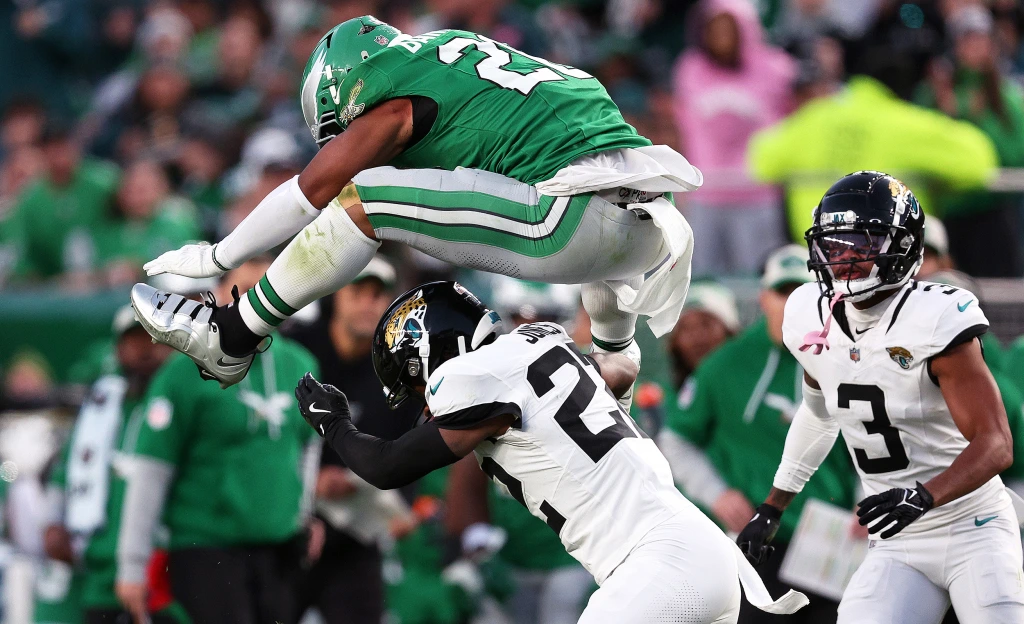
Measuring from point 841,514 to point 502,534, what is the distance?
2.06 metres

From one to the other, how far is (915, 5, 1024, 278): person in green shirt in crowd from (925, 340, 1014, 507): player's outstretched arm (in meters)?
3.83

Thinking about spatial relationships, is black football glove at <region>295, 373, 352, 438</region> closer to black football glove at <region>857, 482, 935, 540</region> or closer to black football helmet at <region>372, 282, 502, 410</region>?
black football helmet at <region>372, 282, 502, 410</region>

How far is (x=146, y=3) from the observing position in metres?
14.7

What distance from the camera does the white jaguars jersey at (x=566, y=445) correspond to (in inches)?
184

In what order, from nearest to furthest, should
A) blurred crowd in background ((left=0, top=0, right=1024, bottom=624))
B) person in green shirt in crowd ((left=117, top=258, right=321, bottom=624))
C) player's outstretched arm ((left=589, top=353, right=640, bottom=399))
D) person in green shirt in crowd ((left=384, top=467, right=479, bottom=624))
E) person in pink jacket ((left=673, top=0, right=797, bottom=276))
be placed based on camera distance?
player's outstretched arm ((left=589, top=353, right=640, bottom=399))
person in green shirt in crowd ((left=117, top=258, right=321, bottom=624))
blurred crowd in background ((left=0, top=0, right=1024, bottom=624))
person in green shirt in crowd ((left=384, top=467, right=479, bottom=624))
person in pink jacket ((left=673, top=0, right=797, bottom=276))

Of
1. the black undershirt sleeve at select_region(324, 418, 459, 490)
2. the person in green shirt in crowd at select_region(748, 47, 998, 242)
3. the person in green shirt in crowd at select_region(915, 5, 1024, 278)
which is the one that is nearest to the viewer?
the black undershirt sleeve at select_region(324, 418, 459, 490)

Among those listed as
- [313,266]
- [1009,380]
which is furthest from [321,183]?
[1009,380]

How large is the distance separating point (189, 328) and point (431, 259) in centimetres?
543

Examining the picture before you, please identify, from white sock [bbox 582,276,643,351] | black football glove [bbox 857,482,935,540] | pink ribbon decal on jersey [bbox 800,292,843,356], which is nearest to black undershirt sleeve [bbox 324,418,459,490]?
white sock [bbox 582,276,643,351]

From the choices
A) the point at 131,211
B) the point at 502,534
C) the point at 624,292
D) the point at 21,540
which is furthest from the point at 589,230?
the point at 131,211

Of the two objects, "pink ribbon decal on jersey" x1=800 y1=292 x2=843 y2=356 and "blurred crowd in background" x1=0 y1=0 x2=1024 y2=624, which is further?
"blurred crowd in background" x1=0 y1=0 x2=1024 y2=624

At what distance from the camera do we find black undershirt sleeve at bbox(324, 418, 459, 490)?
472cm

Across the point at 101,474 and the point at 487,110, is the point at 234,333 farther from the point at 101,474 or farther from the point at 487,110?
the point at 101,474

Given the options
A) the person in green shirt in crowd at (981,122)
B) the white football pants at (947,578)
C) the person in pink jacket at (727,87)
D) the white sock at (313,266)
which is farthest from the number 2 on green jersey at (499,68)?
the person in pink jacket at (727,87)
